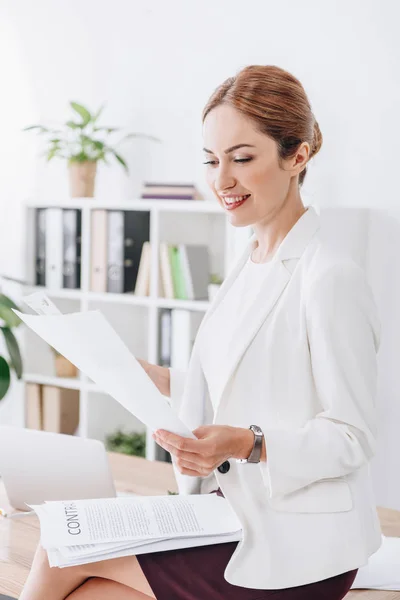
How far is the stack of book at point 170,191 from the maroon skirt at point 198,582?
2215 mm

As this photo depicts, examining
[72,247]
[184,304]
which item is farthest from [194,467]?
[72,247]

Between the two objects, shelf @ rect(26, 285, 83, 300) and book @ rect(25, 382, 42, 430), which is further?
book @ rect(25, 382, 42, 430)

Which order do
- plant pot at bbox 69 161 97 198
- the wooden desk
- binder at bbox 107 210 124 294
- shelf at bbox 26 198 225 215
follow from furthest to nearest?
plant pot at bbox 69 161 97 198 < binder at bbox 107 210 124 294 < shelf at bbox 26 198 225 215 < the wooden desk

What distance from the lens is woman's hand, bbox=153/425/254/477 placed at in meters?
1.28

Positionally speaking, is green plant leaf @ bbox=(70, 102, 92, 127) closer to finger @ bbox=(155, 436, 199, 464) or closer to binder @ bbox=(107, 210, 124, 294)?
binder @ bbox=(107, 210, 124, 294)

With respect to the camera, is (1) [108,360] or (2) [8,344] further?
(2) [8,344]

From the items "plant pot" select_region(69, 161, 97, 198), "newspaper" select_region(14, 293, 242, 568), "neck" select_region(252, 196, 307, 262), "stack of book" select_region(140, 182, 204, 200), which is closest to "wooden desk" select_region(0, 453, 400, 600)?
"newspaper" select_region(14, 293, 242, 568)

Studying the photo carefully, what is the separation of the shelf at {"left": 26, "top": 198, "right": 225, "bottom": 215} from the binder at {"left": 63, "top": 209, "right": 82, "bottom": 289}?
0.17 ft

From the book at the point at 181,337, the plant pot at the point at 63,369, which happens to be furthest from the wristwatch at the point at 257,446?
the plant pot at the point at 63,369

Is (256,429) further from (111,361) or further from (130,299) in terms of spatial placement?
(130,299)

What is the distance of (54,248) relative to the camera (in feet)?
12.3

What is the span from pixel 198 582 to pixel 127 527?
0.15 metres

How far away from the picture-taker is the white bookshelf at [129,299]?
11.3ft

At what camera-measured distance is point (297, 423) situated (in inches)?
54.0
